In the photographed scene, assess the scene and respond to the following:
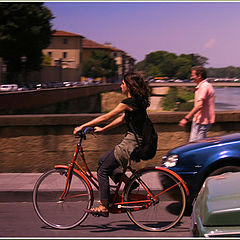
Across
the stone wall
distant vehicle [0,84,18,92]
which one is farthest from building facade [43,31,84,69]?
the stone wall

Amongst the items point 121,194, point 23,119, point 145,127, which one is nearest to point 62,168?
point 121,194

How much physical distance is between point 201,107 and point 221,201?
3.80 meters

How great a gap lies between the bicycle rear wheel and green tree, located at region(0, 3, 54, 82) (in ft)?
139

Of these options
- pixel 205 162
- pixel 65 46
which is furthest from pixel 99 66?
pixel 205 162

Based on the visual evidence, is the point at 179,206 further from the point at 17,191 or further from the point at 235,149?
the point at 17,191

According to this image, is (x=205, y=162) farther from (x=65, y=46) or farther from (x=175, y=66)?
(x=65, y=46)

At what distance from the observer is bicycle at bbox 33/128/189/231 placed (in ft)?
14.6

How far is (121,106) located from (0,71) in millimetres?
38951

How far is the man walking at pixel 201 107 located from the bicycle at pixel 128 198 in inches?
83.7

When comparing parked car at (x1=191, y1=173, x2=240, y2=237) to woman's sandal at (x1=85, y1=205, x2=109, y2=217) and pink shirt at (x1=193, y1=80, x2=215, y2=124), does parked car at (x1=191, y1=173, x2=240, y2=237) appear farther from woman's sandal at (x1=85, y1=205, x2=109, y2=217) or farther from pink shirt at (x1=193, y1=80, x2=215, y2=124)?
pink shirt at (x1=193, y1=80, x2=215, y2=124)

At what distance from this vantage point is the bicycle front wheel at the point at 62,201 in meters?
4.55

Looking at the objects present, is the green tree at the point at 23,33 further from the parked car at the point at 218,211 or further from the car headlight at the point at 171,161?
A: the parked car at the point at 218,211

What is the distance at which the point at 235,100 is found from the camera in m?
8.66

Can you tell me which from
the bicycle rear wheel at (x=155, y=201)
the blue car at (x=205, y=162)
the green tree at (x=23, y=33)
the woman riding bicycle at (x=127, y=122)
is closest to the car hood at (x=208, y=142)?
the blue car at (x=205, y=162)
